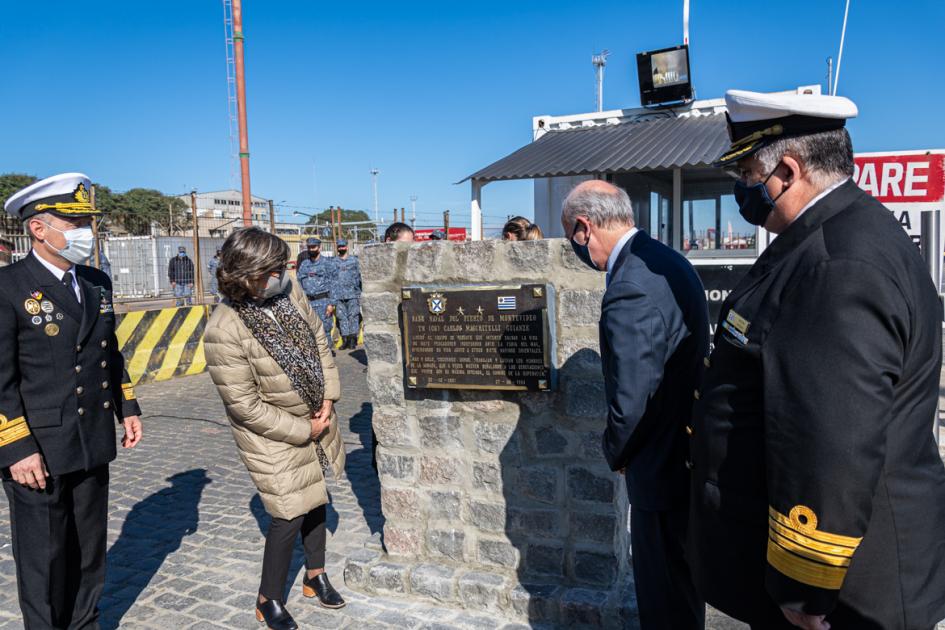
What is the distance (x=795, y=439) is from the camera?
1.61m

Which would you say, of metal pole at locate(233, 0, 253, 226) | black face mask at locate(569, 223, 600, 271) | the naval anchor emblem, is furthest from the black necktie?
metal pole at locate(233, 0, 253, 226)

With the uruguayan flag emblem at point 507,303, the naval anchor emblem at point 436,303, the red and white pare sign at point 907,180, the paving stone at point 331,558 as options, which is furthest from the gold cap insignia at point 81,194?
the red and white pare sign at point 907,180

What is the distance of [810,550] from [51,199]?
3275 millimetres

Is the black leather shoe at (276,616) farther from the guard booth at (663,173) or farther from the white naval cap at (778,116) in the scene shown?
the guard booth at (663,173)

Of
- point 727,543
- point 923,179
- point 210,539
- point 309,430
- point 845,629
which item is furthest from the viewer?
point 923,179

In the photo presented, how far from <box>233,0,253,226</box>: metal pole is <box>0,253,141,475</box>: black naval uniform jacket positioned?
10.9 metres

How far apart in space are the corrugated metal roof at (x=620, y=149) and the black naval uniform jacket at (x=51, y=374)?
777 centimetres

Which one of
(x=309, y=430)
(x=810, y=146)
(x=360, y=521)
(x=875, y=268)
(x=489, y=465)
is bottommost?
(x=360, y=521)

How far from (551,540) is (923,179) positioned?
3826 millimetres

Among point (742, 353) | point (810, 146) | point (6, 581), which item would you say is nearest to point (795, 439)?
point (742, 353)

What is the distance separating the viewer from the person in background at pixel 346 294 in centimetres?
1230

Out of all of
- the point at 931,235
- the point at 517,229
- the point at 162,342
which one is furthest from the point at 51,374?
the point at 162,342

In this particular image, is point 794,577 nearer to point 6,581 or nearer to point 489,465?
point 489,465

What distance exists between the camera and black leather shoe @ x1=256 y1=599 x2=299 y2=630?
3.50m
